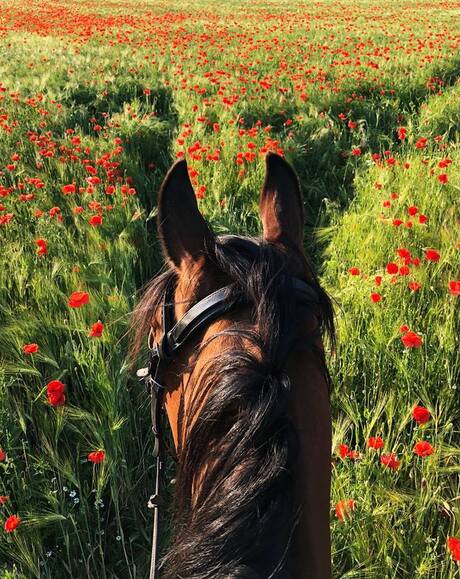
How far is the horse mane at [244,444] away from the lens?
79cm

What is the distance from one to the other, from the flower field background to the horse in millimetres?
742

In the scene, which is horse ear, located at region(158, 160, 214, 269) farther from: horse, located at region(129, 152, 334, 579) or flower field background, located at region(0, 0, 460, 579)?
flower field background, located at region(0, 0, 460, 579)

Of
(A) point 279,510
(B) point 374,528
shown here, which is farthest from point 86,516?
(A) point 279,510

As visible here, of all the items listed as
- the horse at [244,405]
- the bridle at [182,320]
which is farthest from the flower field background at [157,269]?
the horse at [244,405]

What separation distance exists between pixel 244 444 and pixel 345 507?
3.54 ft

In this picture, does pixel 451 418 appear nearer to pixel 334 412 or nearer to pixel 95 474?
pixel 334 412

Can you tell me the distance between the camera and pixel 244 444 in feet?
2.78

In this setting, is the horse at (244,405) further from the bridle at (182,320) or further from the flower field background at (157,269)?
the flower field background at (157,269)

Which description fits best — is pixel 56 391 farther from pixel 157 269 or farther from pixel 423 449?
pixel 157 269

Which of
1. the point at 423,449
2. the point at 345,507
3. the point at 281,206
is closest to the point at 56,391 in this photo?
the point at 281,206

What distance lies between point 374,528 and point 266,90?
6.67 meters

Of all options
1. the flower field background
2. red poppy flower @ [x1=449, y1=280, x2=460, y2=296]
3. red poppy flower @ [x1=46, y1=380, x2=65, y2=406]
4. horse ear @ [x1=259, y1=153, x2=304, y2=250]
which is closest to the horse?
horse ear @ [x1=259, y1=153, x2=304, y2=250]

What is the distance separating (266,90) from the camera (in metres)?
7.14

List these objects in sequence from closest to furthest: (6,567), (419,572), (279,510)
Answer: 1. (279,510)
2. (419,572)
3. (6,567)
